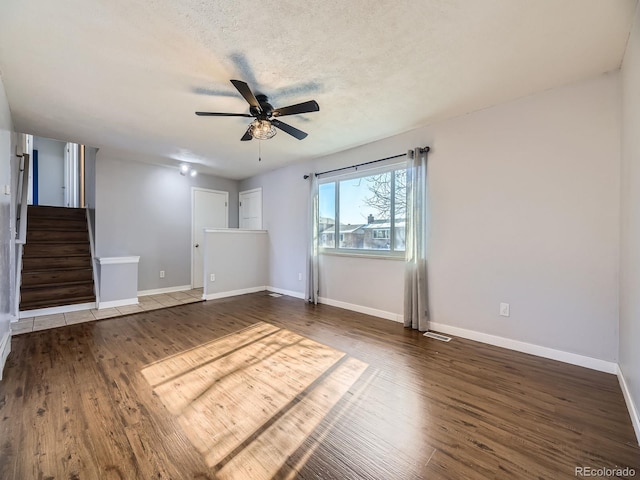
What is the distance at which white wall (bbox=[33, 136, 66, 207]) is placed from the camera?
6902mm

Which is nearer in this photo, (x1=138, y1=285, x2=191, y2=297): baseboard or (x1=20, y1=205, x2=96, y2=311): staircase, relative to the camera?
(x1=20, y1=205, x2=96, y2=311): staircase

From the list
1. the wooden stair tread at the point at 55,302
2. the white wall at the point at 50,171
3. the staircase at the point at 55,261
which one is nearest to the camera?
the wooden stair tread at the point at 55,302

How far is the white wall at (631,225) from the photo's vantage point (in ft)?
5.50

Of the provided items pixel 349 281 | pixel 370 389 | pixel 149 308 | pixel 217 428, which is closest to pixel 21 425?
pixel 217 428

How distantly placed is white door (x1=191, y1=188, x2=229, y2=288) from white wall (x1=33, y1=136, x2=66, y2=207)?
4.14m

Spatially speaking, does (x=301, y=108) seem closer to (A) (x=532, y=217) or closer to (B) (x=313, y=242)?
(A) (x=532, y=217)

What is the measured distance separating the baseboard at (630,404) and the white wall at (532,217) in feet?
0.93

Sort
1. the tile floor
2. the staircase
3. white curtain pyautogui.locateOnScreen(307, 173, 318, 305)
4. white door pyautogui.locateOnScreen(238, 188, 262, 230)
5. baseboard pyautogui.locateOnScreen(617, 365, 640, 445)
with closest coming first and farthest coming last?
baseboard pyautogui.locateOnScreen(617, 365, 640, 445)
the tile floor
the staircase
white curtain pyautogui.locateOnScreen(307, 173, 318, 305)
white door pyautogui.locateOnScreen(238, 188, 262, 230)

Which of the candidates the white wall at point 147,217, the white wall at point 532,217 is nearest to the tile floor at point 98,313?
the white wall at point 147,217

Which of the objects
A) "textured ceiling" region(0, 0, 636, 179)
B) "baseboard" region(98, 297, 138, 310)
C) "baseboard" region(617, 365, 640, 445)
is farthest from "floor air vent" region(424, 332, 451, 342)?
"baseboard" region(98, 297, 138, 310)

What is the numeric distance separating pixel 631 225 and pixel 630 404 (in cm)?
118

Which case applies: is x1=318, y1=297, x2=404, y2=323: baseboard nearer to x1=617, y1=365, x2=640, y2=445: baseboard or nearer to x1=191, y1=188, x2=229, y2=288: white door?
x1=617, y1=365, x2=640, y2=445: baseboard

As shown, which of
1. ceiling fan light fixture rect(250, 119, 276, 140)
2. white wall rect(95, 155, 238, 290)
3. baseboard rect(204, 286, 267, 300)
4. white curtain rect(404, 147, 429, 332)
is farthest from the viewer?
baseboard rect(204, 286, 267, 300)

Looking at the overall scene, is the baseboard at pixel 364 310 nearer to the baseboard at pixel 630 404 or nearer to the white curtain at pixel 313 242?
the white curtain at pixel 313 242
